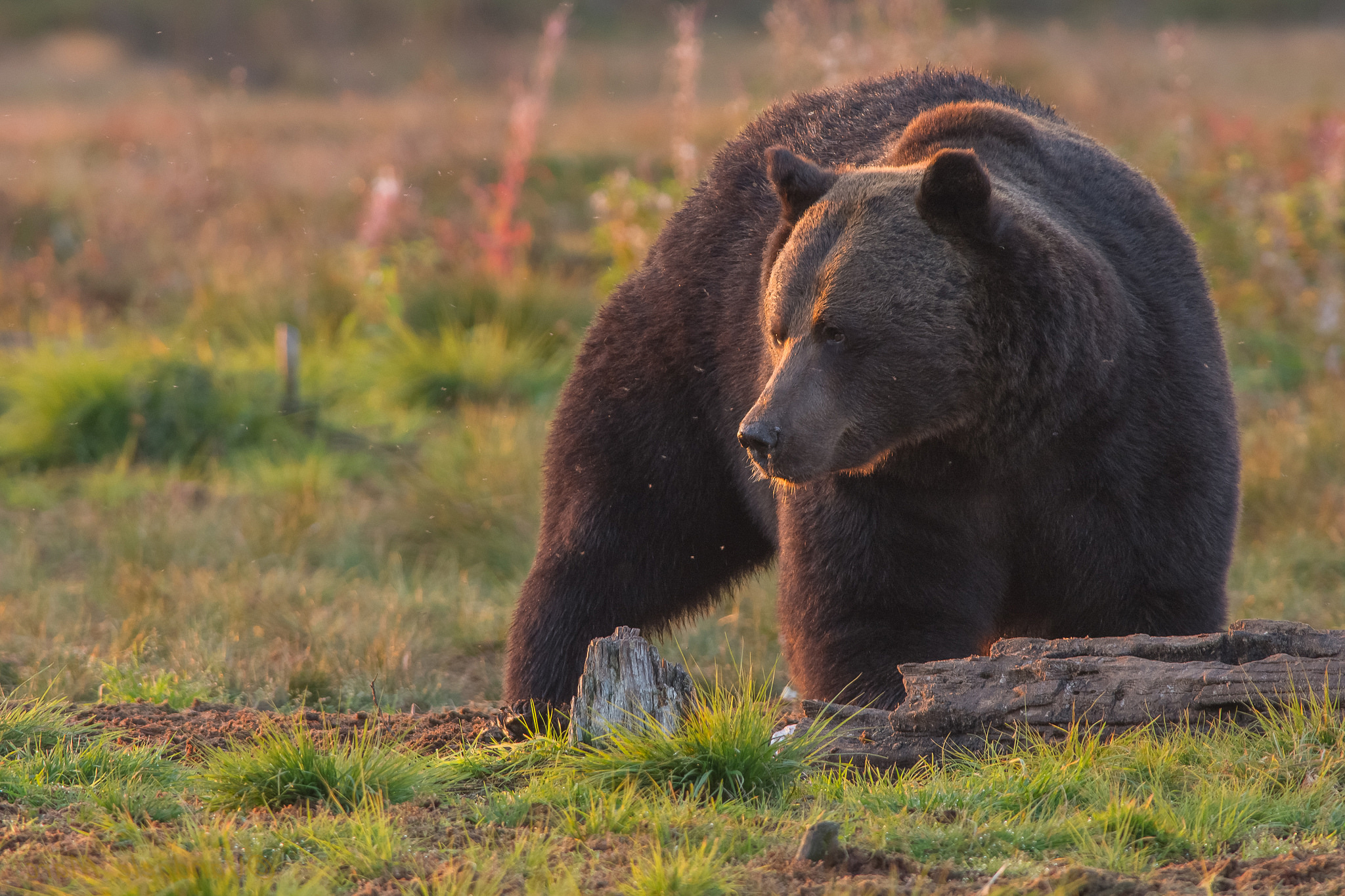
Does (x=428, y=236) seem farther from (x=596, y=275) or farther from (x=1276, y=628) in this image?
(x=1276, y=628)

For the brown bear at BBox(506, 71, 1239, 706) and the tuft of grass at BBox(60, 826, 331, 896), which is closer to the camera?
the tuft of grass at BBox(60, 826, 331, 896)

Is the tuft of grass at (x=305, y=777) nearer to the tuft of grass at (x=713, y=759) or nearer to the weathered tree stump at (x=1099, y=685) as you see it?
the tuft of grass at (x=713, y=759)

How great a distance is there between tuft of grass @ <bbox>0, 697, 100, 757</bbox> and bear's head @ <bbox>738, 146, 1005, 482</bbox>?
1.95m

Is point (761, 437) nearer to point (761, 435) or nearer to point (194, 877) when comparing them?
point (761, 435)

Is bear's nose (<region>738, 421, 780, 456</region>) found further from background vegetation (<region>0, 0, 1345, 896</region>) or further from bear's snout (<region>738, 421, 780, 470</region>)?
background vegetation (<region>0, 0, 1345, 896</region>)

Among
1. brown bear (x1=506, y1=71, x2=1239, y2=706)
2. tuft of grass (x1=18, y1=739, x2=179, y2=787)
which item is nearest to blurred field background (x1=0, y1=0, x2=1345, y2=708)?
tuft of grass (x1=18, y1=739, x2=179, y2=787)

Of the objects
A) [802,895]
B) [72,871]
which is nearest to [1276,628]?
[802,895]

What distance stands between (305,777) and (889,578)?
1.54m

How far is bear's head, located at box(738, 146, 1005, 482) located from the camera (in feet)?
11.2

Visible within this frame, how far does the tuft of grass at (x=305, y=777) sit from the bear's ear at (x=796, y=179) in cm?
170

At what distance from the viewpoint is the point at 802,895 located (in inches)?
103

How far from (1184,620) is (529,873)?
194 cm

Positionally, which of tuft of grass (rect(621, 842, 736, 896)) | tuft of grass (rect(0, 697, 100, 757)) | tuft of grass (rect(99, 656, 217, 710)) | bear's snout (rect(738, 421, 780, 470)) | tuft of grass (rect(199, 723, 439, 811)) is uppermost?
bear's snout (rect(738, 421, 780, 470))

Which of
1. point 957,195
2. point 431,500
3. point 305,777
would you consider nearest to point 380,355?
point 431,500
